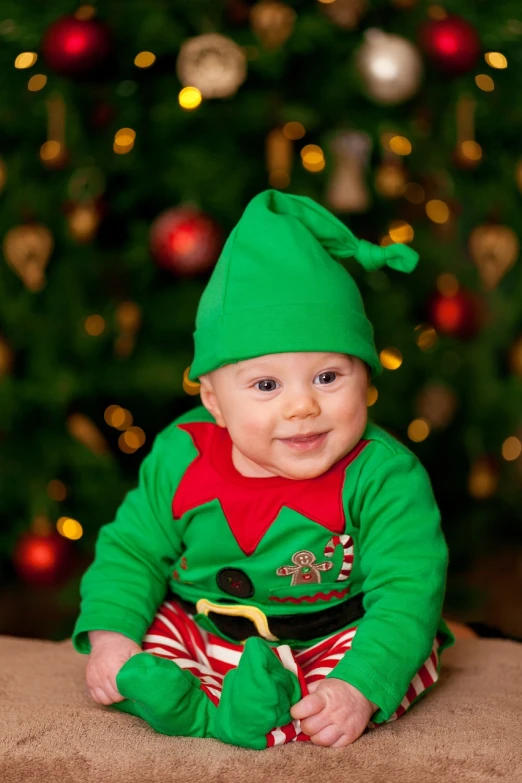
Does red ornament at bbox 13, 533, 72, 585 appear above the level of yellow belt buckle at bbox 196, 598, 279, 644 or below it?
below

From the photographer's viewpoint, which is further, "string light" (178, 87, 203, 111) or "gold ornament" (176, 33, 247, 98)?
"string light" (178, 87, 203, 111)

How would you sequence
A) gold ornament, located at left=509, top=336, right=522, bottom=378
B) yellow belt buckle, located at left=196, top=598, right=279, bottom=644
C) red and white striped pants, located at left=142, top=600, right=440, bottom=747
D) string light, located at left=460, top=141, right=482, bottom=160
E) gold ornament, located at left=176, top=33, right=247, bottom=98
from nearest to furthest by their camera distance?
1. red and white striped pants, located at left=142, top=600, right=440, bottom=747
2. yellow belt buckle, located at left=196, top=598, right=279, bottom=644
3. gold ornament, located at left=176, top=33, right=247, bottom=98
4. string light, located at left=460, top=141, right=482, bottom=160
5. gold ornament, located at left=509, top=336, right=522, bottom=378

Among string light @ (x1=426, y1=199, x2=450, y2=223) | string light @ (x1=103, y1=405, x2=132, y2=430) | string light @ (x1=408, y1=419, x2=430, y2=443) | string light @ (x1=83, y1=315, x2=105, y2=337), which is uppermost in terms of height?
string light @ (x1=426, y1=199, x2=450, y2=223)

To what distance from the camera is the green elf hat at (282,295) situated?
1.13m

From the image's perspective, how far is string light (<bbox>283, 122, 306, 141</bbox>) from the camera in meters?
2.16

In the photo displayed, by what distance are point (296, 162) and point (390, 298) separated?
1.21ft

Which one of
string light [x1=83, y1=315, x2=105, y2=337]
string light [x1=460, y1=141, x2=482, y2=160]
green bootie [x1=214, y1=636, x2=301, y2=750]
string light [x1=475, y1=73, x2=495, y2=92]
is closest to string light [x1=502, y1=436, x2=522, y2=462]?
string light [x1=460, y1=141, x2=482, y2=160]

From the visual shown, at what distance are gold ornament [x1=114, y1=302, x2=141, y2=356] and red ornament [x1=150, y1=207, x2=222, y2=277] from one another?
0.21 m

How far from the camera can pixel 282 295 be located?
1146 millimetres

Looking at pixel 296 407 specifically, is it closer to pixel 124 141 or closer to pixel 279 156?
pixel 279 156

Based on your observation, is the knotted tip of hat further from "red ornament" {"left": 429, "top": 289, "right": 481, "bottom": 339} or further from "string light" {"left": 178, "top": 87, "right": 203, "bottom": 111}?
"red ornament" {"left": 429, "top": 289, "right": 481, "bottom": 339}

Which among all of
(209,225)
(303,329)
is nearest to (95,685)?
(303,329)

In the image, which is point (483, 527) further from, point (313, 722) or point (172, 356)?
point (313, 722)

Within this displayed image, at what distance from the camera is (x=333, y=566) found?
121cm
